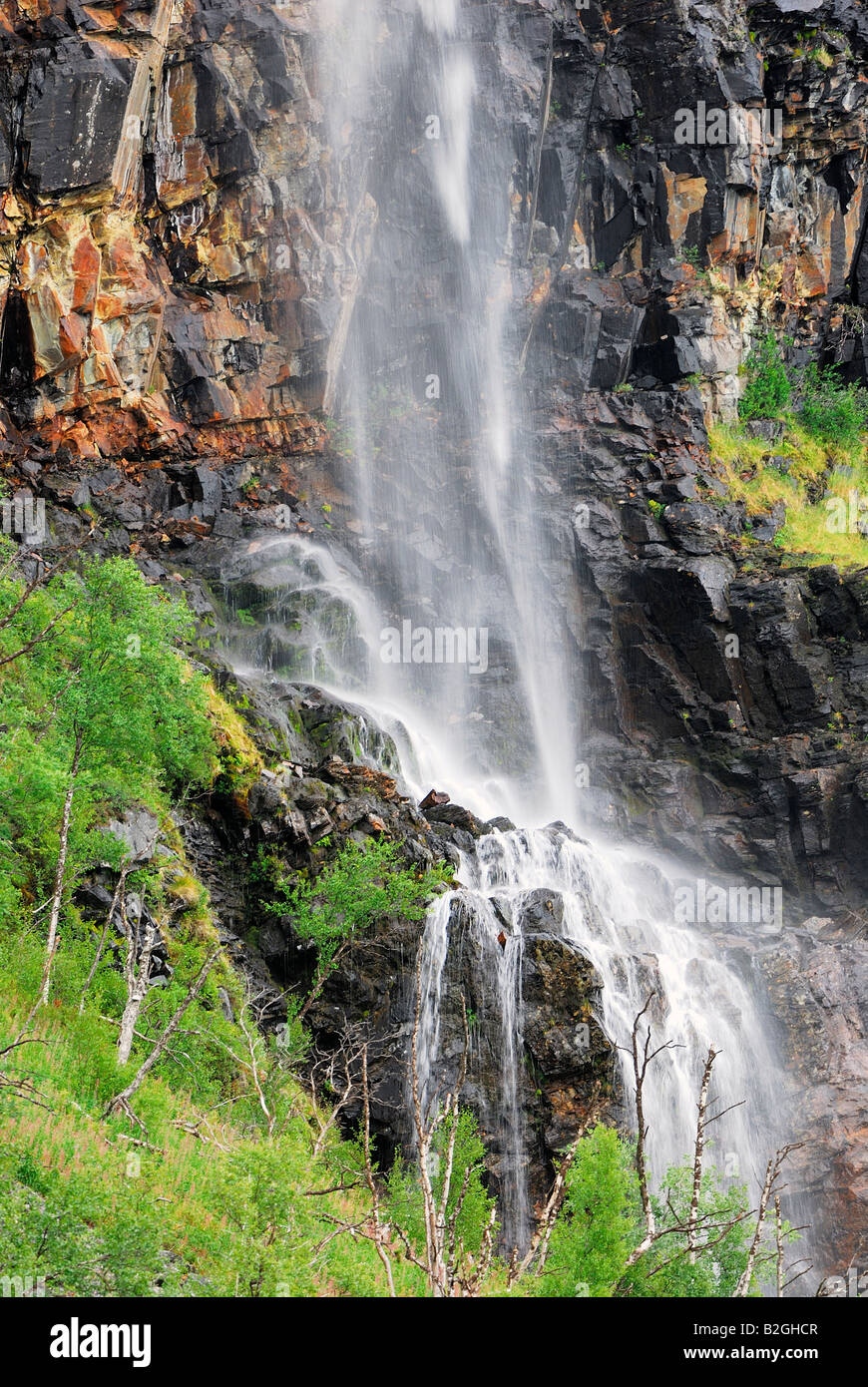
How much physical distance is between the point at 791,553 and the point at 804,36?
24.1 metres

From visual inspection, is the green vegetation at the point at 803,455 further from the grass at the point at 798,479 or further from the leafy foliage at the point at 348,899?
the leafy foliage at the point at 348,899

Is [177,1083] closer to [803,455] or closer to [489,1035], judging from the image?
[489,1035]

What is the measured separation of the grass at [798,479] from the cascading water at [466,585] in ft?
25.5

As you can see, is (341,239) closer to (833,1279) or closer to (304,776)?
(304,776)

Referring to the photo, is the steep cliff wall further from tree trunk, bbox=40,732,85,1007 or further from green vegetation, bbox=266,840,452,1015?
tree trunk, bbox=40,732,85,1007

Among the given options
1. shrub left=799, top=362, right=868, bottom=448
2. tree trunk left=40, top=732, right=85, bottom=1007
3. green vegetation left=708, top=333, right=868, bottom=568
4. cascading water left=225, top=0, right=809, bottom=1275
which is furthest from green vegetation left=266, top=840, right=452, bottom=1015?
shrub left=799, top=362, right=868, bottom=448

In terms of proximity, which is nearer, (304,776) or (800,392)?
(304,776)

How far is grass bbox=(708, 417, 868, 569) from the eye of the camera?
124 feet

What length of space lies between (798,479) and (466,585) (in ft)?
48.3

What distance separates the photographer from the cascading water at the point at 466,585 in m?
21.3

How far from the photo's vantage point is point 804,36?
4300 cm

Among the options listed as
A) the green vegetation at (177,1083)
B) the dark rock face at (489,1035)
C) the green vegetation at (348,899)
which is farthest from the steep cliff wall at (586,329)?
the green vegetation at (348,899)

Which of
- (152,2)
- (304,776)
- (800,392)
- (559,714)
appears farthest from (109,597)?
(800,392)

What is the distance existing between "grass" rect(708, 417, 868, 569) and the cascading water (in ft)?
25.5
